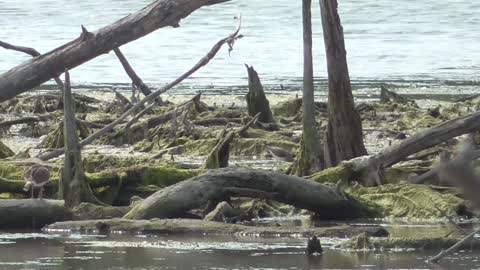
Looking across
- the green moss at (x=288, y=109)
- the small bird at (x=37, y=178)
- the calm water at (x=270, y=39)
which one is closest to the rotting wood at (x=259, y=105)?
the green moss at (x=288, y=109)

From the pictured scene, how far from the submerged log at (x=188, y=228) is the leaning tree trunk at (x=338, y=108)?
6.96 feet

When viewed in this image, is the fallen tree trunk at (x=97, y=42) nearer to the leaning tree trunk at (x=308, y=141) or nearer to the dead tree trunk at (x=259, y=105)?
the leaning tree trunk at (x=308, y=141)

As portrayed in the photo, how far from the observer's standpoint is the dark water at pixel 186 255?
758 cm

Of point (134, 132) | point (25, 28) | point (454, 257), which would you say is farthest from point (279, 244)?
point (25, 28)

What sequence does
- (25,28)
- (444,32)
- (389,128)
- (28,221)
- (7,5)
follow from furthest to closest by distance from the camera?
(7,5)
(25,28)
(444,32)
(389,128)
(28,221)

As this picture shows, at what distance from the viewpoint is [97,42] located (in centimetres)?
582

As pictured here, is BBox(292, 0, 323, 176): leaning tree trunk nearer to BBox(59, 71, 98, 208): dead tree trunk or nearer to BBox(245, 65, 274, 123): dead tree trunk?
BBox(59, 71, 98, 208): dead tree trunk

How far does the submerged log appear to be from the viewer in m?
8.66

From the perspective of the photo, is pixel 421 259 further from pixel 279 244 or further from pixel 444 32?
pixel 444 32

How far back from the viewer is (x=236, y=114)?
15.8 metres

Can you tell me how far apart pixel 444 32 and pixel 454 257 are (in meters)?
29.7

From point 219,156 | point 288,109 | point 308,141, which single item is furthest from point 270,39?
point 219,156

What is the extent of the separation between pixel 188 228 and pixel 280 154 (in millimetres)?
4003

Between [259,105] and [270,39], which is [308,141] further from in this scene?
[270,39]
